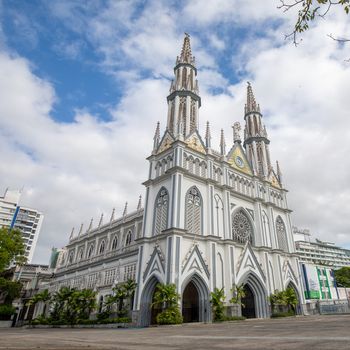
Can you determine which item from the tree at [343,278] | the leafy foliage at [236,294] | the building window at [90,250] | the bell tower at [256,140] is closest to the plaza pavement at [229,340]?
the leafy foliage at [236,294]

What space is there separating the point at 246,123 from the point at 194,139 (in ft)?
50.5

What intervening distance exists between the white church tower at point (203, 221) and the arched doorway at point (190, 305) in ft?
0.26

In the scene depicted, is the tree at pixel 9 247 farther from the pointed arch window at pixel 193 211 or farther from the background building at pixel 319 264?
the background building at pixel 319 264

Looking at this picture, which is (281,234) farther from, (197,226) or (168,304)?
(168,304)

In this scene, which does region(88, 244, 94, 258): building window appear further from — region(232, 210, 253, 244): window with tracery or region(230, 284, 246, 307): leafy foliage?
region(230, 284, 246, 307): leafy foliage

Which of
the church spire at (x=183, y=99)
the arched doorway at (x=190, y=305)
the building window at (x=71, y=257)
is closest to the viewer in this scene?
the arched doorway at (x=190, y=305)

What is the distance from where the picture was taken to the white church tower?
23.0m

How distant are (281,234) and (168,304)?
19.5m

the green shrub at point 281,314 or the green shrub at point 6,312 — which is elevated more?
the green shrub at point 281,314

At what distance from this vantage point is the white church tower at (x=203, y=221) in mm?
22969

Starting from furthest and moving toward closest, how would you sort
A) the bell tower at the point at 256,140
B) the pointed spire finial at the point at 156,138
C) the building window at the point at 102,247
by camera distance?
the building window at the point at 102,247, the bell tower at the point at 256,140, the pointed spire finial at the point at 156,138

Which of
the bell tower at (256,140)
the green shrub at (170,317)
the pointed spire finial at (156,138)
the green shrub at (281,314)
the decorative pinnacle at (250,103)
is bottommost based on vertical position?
the green shrub at (170,317)

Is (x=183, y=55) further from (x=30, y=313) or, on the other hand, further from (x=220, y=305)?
(x=30, y=313)

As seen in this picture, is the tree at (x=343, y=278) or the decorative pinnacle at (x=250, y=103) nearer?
the decorative pinnacle at (x=250, y=103)
